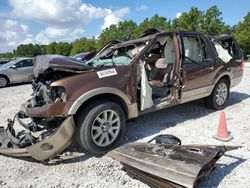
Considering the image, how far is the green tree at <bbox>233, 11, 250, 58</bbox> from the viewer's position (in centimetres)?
3896

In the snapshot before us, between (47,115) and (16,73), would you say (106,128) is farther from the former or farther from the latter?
(16,73)

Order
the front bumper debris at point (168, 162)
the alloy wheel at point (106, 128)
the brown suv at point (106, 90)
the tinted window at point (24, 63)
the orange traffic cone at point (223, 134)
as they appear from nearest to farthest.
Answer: the front bumper debris at point (168, 162), the brown suv at point (106, 90), the alloy wheel at point (106, 128), the orange traffic cone at point (223, 134), the tinted window at point (24, 63)

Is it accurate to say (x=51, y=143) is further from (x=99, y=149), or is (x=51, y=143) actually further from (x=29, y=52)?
(x=29, y=52)

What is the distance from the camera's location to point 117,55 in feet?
19.5

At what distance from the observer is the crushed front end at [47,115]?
153 inches

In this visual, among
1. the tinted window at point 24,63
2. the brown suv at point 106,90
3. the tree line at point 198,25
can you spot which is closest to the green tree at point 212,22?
the tree line at point 198,25

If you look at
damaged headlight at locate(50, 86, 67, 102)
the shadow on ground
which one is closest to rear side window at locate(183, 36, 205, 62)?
the shadow on ground

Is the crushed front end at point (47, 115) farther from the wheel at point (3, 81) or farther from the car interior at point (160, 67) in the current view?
the wheel at point (3, 81)

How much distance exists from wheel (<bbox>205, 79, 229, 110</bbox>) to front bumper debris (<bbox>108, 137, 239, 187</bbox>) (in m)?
3.03

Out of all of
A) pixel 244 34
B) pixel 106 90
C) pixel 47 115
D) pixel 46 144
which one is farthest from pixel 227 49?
pixel 244 34

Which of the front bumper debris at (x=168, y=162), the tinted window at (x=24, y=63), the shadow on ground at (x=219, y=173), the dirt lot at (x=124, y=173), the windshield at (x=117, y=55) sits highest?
the tinted window at (x=24, y=63)

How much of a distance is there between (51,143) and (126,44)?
2.96 meters

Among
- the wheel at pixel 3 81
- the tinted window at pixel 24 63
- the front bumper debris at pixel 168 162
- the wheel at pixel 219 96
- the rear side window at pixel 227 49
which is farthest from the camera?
the tinted window at pixel 24 63

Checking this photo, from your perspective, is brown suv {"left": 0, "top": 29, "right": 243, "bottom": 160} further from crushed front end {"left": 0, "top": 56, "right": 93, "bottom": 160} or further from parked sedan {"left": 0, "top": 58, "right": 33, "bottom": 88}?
parked sedan {"left": 0, "top": 58, "right": 33, "bottom": 88}
